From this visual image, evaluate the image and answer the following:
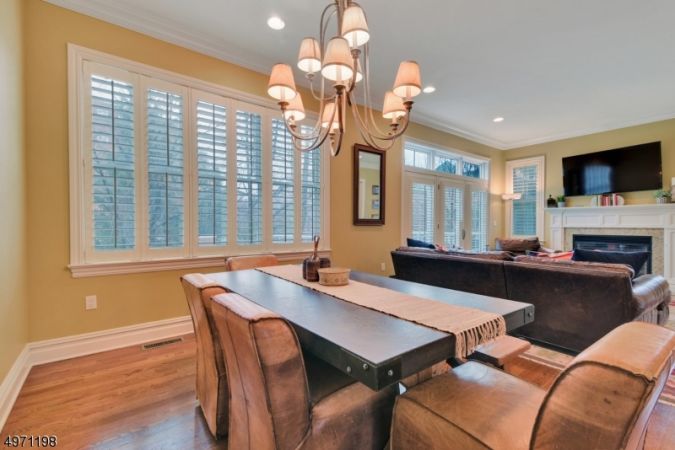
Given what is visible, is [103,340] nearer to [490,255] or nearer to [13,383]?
[13,383]

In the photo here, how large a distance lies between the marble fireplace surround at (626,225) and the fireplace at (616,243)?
0.06m

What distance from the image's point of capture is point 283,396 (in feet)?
3.25

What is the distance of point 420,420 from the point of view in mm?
1052

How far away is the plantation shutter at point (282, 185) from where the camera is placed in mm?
3609

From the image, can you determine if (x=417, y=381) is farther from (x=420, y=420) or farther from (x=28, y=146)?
(x=28, y=146)

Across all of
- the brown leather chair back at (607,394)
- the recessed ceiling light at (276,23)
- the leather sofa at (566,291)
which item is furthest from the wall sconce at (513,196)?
the brown leather chair back at (607,394)

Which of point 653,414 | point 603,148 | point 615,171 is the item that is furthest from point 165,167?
point 603,148

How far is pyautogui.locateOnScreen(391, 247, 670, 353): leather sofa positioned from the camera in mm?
2301

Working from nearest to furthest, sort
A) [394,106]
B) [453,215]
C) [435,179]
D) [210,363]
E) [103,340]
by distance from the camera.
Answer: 1. [210,363]
2. [394,106]
3. [103,340]
4. [435,179]
5. [453,215]

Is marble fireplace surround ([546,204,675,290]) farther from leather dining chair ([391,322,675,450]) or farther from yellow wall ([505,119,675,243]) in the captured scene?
leather dining chair ([391,322,675,450])

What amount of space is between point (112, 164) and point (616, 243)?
743 cm

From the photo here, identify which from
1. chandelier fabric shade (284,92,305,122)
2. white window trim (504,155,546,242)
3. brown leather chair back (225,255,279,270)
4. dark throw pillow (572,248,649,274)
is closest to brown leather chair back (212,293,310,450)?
brown leather chair back (225,255,279,270)

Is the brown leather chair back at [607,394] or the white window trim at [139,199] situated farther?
the white window trim at [139,199]

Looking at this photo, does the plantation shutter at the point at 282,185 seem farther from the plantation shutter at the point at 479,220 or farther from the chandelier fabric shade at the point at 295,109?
the plantation shutter at the point at 479,220
